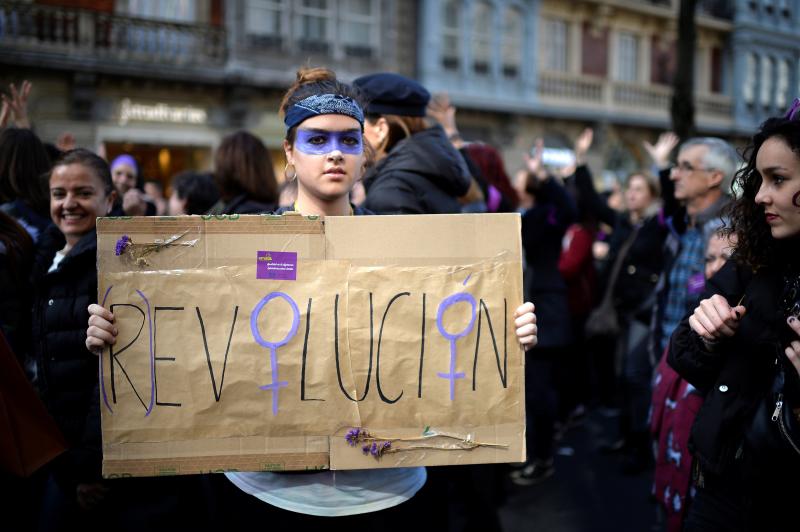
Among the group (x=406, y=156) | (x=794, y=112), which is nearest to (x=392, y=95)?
(x=406, y=156)

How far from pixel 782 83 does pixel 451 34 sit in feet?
50.0

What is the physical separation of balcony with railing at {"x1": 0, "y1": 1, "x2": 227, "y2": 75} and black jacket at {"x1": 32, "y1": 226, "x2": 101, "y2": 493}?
1323 centimetres

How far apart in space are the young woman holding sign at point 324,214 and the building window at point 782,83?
29.2 metres

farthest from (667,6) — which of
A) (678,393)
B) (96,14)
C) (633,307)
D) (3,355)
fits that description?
(3,355)

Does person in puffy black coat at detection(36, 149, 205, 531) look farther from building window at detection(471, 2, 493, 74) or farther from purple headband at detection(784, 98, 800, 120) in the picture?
building window at detection(471, 2, 493, 74)

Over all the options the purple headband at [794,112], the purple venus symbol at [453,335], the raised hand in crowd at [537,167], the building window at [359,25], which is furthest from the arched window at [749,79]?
the purple venus symbol at [453,335]

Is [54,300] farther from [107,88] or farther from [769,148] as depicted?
[107,88]

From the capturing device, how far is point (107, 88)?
1492cm

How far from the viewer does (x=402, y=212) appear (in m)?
2.65

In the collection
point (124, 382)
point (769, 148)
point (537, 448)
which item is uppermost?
point (769, 148)

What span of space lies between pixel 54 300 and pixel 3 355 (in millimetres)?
386

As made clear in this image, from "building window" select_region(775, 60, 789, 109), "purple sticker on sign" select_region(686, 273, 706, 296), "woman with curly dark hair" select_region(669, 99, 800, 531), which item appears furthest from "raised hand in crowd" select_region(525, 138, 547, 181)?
"building window" select_region(775, 60, 789, 109)

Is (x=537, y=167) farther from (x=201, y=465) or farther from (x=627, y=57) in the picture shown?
(x=627, y=57)

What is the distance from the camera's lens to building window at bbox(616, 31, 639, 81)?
22.8m
